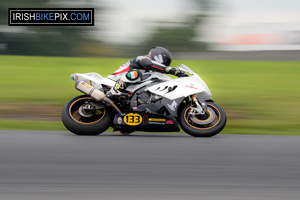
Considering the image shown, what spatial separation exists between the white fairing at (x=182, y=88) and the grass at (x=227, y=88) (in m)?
1.77

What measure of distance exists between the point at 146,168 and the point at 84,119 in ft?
9.64

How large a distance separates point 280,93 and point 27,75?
815cm

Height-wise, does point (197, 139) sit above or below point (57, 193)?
below

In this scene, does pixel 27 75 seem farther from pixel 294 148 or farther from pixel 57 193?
pixel 57 193

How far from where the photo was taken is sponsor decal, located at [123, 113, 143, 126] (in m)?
8.30

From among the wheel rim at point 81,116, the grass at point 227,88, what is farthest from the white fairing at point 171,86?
the grass at point 227,88

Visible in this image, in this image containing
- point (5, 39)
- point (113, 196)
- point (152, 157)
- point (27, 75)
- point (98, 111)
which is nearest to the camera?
point (113, 196)

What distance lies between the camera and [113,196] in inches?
179

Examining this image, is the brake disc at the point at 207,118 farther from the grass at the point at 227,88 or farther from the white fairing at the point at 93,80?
the grass at the point at 227,88

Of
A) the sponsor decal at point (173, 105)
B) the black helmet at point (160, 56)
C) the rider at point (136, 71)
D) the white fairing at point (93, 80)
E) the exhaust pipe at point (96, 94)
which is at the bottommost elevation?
the sponsor decal at point (173, 105)

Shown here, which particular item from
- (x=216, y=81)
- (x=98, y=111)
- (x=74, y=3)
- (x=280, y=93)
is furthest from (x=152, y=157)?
(x=74, y=3)

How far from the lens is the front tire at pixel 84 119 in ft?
27.0

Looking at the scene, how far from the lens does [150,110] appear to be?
27.3 ft

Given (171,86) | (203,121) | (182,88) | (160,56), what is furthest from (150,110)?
(160,56)
